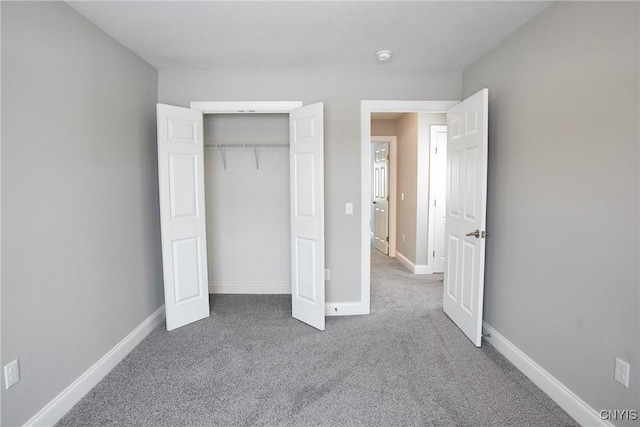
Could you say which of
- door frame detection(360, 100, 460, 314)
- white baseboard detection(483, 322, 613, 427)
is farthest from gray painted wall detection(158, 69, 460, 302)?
white baseboard detection(483, 322, 613, 427)

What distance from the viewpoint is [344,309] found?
3258mm

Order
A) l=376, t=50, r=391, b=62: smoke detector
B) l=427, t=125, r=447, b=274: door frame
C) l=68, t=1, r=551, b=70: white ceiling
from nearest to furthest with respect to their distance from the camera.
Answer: l=68, t=1, r=551, b=70: white ceiling < l=376, t=50, r=391, b=62: smoke detector < l=427, t=125, r=447, b=274: door frame

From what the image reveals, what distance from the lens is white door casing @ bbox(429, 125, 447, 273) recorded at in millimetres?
4609

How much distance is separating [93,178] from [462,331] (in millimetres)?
3162

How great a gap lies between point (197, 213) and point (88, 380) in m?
1.49

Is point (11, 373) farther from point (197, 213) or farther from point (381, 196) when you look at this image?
point (381, 196)

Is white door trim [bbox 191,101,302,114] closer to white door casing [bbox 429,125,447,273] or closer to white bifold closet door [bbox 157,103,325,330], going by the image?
white bifold closet door [bbox 157,103,325,330]

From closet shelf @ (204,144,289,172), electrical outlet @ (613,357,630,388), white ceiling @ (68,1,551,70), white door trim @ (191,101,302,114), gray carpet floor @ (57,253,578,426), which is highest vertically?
white ceiling @ (68,1,551,70)

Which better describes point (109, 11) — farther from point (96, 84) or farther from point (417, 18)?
point (417, 18)

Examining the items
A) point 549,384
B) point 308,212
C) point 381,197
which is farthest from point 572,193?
point 381,197

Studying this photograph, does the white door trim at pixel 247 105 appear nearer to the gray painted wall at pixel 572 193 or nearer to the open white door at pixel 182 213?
the open white door at pixel 182 213

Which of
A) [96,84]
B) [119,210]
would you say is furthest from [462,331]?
[96,84]

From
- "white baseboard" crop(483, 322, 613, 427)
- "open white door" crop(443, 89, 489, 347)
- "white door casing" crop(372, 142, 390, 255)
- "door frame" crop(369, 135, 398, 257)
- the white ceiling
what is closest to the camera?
"white baseboard" crop(483, 322, 613, 427)

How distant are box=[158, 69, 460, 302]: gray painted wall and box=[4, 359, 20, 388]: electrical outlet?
2418mm
